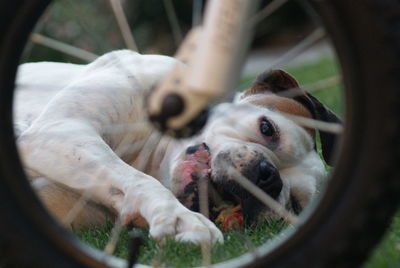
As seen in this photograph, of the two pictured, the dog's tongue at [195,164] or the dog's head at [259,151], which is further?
the dog's tongue at [195,164]

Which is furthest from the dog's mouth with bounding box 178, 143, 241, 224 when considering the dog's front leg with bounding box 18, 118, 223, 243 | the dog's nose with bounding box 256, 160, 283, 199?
the dog's front leg with bounding box 18, 118, 223, 243

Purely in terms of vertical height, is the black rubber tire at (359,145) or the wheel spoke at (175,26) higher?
the black rubber tire at (359,145)

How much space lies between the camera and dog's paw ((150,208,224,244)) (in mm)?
2791

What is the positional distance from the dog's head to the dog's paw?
328 mm

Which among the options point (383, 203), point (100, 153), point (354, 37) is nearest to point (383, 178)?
point (383, 203)

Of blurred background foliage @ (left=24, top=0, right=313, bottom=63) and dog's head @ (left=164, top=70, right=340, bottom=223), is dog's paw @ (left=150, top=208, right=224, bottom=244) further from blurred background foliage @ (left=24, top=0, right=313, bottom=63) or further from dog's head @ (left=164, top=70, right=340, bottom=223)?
blurred background foliage @ (left=24, top=0, right=313, bottom=63)

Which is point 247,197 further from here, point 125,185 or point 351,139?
point 351,139

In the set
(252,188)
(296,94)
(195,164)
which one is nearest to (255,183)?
→ (252,188)

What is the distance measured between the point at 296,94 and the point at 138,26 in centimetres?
730

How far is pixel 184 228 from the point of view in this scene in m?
2.83

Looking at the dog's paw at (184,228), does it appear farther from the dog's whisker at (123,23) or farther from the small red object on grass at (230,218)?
the dog's whisker at (123,23)

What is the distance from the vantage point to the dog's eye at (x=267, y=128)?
11.4 feet

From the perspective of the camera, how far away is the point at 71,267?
1997 millimetres

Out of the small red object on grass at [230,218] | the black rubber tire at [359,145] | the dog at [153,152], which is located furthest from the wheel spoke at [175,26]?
the black rubber tire at [359,145]
